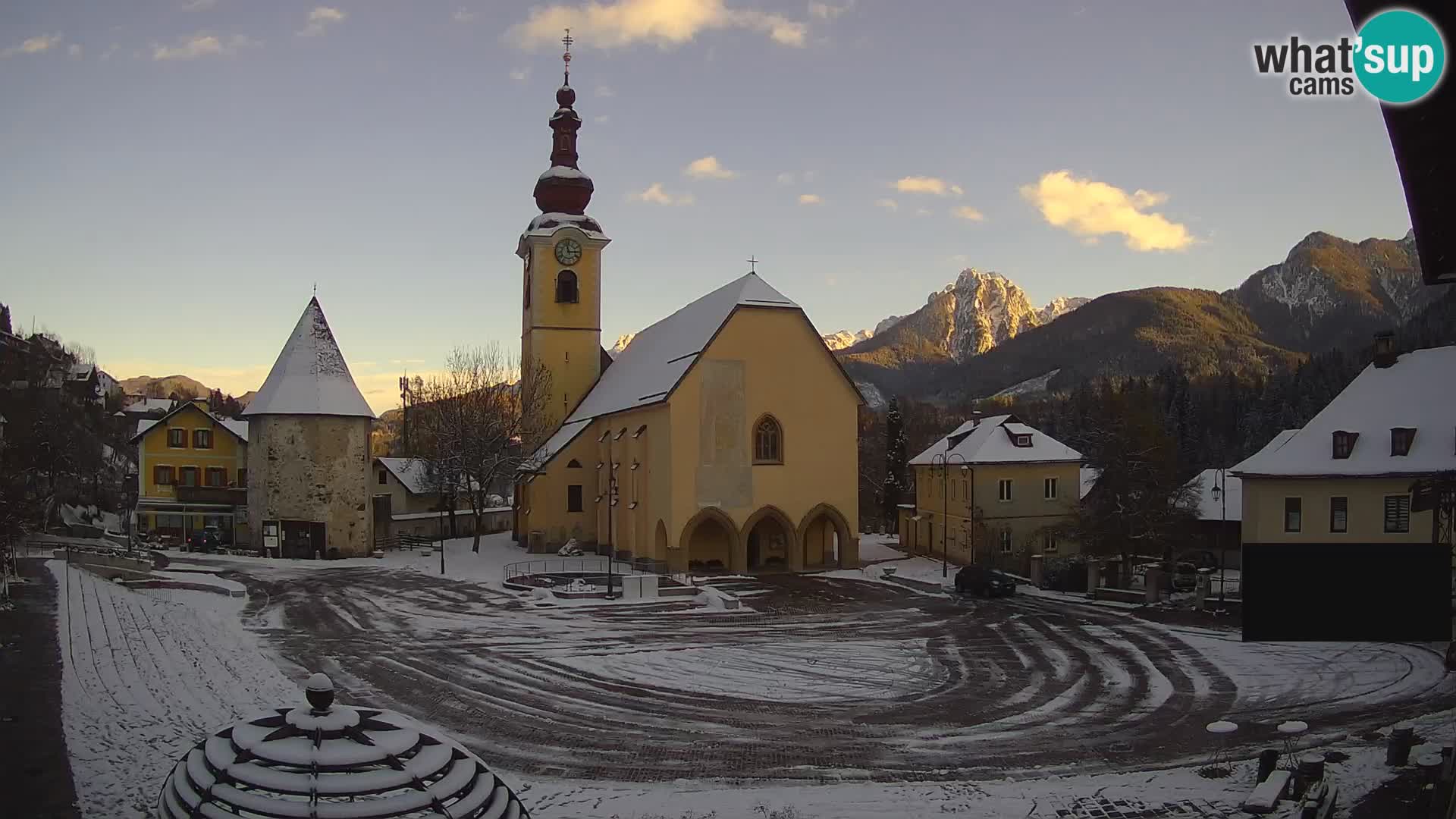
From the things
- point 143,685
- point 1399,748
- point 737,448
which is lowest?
point 143,685

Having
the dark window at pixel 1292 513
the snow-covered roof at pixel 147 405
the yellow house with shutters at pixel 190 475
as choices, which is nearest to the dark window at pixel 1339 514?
the dark window at pixel 1292 513

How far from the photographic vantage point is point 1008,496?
44406 mm

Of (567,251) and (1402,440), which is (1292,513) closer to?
(1402,440)

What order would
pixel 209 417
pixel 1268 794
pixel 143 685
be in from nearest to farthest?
pixel 1268 794
pixel 143 685
pixel 209 417

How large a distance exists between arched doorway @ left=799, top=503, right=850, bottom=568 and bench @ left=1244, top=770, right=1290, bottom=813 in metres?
28.8

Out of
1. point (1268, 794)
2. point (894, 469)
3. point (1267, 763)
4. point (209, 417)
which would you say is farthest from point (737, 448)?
point (209, 417)

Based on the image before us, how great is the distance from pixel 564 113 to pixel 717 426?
2382cm

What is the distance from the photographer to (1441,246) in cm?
650

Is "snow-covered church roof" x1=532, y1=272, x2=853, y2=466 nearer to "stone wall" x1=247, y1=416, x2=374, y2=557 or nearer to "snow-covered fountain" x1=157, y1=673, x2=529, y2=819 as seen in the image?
"stone wall" x1=247, y1=416, x2=374, y2=557

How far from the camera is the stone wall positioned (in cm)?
4438

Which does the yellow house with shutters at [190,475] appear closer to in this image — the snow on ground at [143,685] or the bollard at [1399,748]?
the snow on ground at [143,685]

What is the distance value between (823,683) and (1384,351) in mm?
23959

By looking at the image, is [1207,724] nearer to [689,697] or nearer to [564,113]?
[689,697]

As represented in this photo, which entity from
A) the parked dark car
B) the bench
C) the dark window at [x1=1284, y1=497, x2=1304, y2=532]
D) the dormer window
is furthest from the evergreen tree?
the bench
